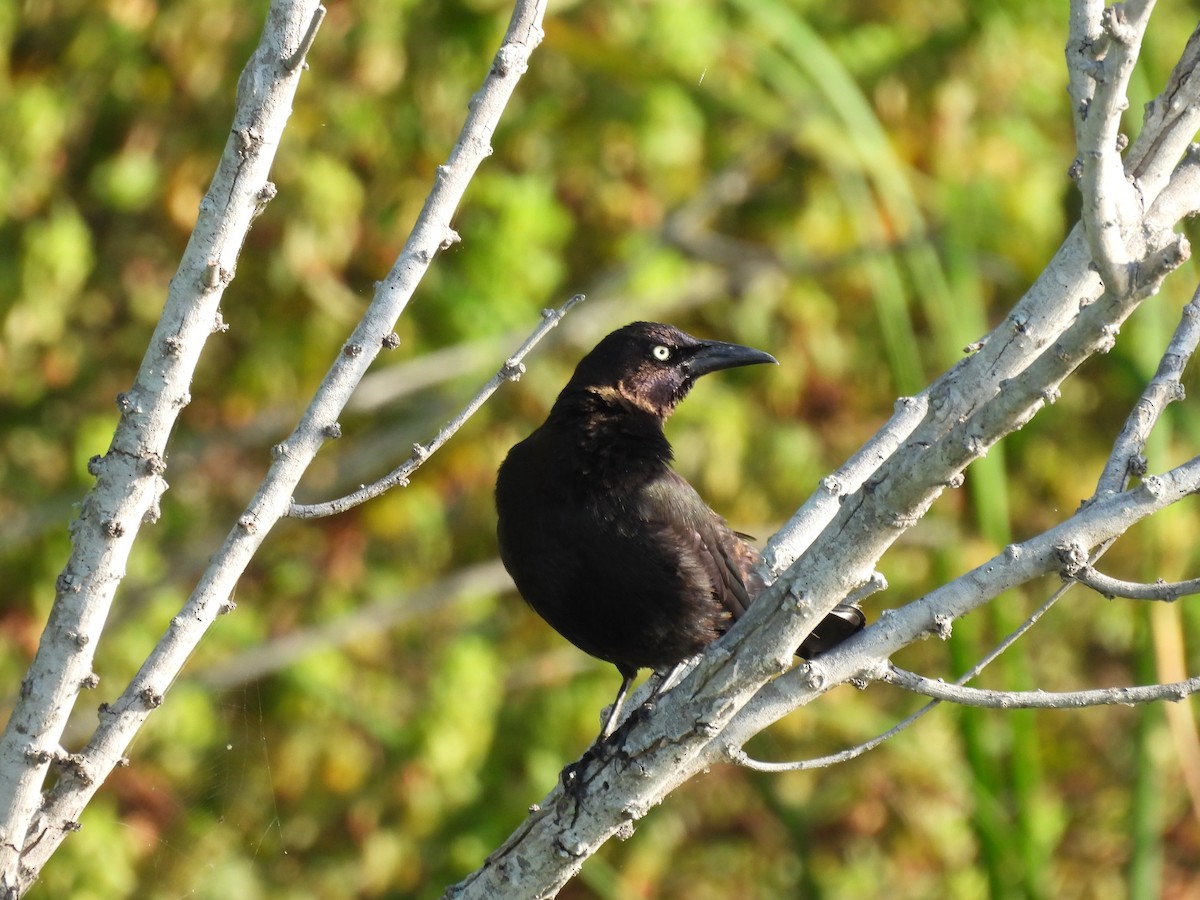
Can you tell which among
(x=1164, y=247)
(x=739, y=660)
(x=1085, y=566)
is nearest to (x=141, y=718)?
(x=739, y=660)

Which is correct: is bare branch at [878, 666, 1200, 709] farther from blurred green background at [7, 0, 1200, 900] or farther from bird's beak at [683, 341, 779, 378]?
blurred green background at [7, 0, 1200, 900]

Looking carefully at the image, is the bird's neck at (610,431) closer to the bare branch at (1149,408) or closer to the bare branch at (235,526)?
the bare branch at (235,526)

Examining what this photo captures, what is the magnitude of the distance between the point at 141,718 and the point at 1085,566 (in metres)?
1.43

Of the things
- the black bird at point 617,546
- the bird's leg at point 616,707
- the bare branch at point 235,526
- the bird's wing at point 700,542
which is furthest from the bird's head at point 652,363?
the bare branch at point 235,526

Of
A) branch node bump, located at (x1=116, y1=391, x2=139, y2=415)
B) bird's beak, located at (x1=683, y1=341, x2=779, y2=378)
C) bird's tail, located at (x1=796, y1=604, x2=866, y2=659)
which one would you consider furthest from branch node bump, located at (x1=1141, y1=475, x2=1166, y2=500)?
bird's beak, located at (x1=683, y1=341, x2=779, y2=378)

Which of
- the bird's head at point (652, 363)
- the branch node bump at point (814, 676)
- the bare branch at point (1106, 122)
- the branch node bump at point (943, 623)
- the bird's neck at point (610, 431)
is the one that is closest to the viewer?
the bare branch at point (1106, 122)

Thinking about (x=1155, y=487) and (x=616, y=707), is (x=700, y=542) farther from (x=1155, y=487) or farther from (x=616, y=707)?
(x=1155, y=487)

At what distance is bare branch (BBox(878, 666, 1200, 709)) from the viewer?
2133 mm

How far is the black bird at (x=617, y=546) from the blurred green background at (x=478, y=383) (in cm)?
112

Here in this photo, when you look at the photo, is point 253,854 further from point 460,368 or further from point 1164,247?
point 1164,247

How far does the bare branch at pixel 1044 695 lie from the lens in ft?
7.00

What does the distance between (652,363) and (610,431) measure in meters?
0.42

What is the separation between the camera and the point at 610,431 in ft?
11.3

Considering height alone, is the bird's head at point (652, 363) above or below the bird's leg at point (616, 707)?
above
